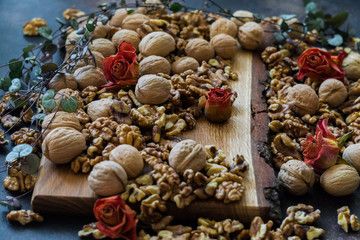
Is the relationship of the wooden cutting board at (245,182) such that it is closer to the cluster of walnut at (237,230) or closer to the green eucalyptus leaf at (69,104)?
→ the cluster of walnut at (237,230)

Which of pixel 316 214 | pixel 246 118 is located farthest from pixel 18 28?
pixel 316 214

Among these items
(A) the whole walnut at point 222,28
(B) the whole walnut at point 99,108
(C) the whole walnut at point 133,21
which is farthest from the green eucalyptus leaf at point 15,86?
(A) the whole walnut at point 222,28

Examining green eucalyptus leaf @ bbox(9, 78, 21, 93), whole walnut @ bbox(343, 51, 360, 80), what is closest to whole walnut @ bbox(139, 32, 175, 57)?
green eucalyptus leaf @ bbox(9, 78, 21, 93)

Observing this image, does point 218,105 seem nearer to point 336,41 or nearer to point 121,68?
point 121,68

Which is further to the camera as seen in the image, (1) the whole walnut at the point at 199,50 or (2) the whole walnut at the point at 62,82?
(1) the whole walnut at the point at 199,50

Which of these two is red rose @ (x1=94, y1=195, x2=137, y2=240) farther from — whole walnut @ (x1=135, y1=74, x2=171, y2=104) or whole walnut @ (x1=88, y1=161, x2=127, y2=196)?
whole walnut @ (x1=135, y1=74, x2=171, y2=104)

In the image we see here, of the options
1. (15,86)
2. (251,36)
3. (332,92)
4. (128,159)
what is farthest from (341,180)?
(15,86)

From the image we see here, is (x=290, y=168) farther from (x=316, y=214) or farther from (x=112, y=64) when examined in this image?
(x=112, y=64)
